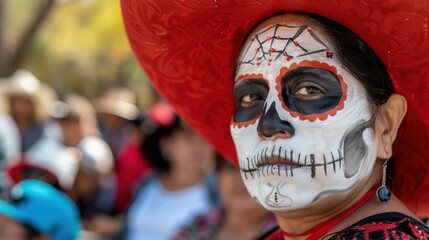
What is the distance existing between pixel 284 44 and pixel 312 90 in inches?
6.1

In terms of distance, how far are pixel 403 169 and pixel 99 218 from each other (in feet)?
11.3

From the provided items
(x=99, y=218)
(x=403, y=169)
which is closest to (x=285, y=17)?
(x=403, y=169)

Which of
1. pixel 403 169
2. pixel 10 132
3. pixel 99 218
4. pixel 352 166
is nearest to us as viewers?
pixel 352 166

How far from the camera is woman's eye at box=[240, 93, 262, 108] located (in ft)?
7.61

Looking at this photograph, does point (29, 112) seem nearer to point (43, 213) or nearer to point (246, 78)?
point (43, 213)

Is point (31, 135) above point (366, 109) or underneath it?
underneath

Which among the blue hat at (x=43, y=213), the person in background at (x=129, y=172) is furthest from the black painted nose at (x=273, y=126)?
the person in background at (x=129, y=172)

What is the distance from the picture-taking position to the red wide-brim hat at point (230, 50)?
7.18 feet

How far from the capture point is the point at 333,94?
221 cm

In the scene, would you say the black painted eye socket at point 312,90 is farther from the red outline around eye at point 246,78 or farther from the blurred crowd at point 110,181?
the blurred crowd at point 110,181

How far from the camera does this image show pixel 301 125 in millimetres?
2152

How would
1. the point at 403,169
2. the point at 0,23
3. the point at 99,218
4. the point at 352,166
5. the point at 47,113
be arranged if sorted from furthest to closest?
the point at 0,23 → the point at 47,113 → the point at 99,218 → the point at 403,169 → the point at 352,166

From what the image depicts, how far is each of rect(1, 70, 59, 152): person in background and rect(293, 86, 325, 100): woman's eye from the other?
4.75 metres

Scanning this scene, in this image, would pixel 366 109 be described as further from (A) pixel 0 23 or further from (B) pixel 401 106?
(A) pixel 0 23
